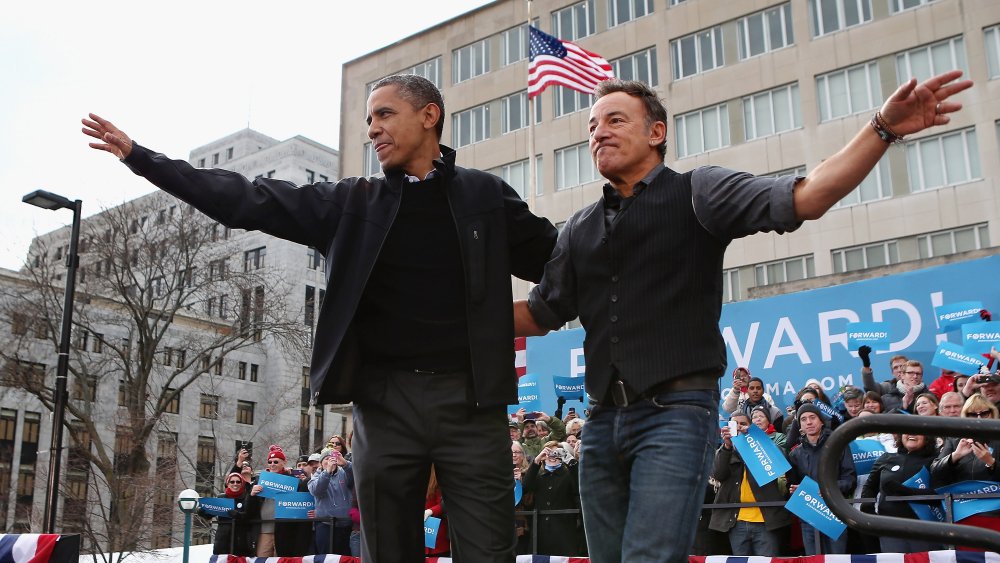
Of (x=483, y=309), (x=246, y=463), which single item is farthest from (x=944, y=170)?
(x=483, y=309)

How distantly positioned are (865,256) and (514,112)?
16.3 m

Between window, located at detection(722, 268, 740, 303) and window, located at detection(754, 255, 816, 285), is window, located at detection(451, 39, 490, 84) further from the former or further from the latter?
window, located at detection(754, 255, 816, 285)

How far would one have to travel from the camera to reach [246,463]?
1426 centimetres

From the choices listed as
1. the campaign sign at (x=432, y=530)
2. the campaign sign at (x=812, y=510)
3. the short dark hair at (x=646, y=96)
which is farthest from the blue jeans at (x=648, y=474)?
the campaign sign at (x=432, y=530)

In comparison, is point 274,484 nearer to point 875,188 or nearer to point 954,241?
point 954,241

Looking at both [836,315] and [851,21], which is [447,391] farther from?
[851,21]

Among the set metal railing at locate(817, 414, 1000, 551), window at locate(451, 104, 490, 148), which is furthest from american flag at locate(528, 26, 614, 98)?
metal railing at locate(817, 414, 1000, 551)

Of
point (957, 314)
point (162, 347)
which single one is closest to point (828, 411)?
point (957, 314)

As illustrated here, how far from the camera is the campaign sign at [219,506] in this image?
13344 mm

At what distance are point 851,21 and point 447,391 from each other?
31698 millimetres

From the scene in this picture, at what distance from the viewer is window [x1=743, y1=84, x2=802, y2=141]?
32.4 m

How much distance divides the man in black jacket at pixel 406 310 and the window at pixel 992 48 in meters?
29.3

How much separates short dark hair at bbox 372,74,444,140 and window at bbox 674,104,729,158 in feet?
102

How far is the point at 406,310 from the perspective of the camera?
3.76 m
